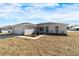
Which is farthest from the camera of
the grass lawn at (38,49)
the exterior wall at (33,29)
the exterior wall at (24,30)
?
the exterior wall at (33,29)

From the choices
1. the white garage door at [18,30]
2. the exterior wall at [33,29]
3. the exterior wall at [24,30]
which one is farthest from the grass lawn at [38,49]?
the white garage door at [18,30]

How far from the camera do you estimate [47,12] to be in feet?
29.8

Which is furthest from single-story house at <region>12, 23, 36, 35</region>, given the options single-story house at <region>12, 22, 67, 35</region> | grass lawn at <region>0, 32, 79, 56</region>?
grass lawn at <region>0, 32, 79, 56</region>

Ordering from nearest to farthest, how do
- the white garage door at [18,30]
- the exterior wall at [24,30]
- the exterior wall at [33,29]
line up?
1. the exterior wall at [24,30]
2. the exterior wall at [33,29]
3. the white garage door at [18,30]

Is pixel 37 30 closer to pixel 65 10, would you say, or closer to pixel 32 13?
pixel 32 13

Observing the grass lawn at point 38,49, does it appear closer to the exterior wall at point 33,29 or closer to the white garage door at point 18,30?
the exterior wall at point 33,29

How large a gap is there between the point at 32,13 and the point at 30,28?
25.9 ft

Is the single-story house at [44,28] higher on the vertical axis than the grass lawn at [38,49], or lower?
lower

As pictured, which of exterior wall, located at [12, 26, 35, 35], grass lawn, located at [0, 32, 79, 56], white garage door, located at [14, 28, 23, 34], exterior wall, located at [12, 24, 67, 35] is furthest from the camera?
white garage door, located at [14, 28, 23, 34]

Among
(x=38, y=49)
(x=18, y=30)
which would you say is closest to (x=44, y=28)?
(x=18, y=30)

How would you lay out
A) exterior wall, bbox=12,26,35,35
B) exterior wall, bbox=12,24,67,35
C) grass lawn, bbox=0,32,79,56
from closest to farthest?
grass lawn, bbox=0,32,79,56 < exterior wall, bbox=12,26,35,35 < exterior wall, bbox=12,24,67,35

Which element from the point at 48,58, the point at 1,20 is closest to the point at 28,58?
the point at 48,58

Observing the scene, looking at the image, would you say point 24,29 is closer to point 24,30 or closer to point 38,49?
point 24,30

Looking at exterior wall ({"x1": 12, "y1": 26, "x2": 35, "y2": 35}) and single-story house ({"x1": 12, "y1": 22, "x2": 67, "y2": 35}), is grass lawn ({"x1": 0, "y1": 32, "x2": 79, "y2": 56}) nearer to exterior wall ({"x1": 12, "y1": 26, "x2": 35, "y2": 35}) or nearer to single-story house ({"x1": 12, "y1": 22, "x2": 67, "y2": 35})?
exterior wall ({"x1": 12, "y1": 26, "x2": 35, "y2": 35})
